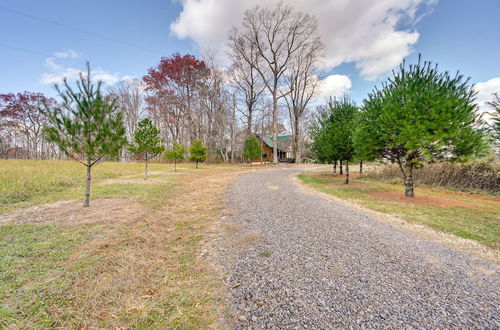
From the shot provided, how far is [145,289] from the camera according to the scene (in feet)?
7.93

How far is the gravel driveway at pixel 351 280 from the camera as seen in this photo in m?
1.98

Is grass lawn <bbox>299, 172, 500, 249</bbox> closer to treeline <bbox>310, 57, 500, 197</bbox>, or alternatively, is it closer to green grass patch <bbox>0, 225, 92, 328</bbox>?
treeline <bbox>310, 57, 500, 197</bbox>

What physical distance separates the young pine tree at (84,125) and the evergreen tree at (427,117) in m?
9.62

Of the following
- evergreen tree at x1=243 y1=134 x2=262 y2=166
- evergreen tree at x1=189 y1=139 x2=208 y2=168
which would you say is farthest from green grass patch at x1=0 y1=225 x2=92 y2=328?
evergreen tree at x1=243 y1=134 x2=262 y2=166

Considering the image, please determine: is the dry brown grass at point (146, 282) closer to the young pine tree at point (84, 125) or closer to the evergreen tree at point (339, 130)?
the young pine tree at point (84, 125)

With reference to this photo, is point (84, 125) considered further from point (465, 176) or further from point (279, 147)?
point (279, 147)

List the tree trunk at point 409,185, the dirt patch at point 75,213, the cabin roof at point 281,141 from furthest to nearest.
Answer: the cabin roof at point 281,141, the tree trunk at point 409,185, the dirt patch at point 75,213

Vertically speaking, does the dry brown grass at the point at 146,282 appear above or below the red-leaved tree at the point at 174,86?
below

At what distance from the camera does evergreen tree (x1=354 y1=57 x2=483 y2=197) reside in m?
6.82

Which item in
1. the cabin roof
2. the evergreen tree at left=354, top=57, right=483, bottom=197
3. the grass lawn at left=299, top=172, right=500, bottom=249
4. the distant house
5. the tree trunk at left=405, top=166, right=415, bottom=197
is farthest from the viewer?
the cabin roof

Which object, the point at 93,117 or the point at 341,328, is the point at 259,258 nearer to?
the point at 341,328

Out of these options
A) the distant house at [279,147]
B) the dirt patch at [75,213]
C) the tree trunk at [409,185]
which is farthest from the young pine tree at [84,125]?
the distant house at [279,147]

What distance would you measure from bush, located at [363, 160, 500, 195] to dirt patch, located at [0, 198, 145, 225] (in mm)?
15904

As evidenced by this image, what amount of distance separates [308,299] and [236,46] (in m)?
32.3
